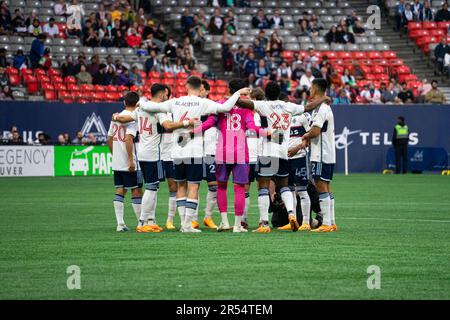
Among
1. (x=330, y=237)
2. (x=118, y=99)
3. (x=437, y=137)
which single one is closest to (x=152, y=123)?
(x=330, y=237)

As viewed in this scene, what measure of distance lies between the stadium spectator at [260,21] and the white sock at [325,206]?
89.5 feet

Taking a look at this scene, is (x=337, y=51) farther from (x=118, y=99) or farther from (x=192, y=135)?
(x=192, y=135)

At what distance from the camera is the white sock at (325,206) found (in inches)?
596

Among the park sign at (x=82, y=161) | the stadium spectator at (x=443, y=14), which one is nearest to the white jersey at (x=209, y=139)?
the park sign at (x=82, y=161)

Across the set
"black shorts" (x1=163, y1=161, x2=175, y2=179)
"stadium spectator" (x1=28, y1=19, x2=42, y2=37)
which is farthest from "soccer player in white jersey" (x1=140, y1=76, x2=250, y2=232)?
"stadium spectator" (x1=28, y1=19, x2=42, y2=37)

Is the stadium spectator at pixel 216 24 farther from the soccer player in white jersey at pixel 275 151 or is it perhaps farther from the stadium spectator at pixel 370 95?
the soccer player in white jersey at pixel 275 151

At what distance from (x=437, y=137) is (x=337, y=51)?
5855 mm

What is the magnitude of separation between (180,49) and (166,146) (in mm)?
22871

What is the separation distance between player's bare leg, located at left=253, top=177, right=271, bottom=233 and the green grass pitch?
0.20 m

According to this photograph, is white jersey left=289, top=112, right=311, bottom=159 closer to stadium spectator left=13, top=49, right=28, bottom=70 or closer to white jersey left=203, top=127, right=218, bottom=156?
white jersey left=203, top=127, right=218, bottom=156

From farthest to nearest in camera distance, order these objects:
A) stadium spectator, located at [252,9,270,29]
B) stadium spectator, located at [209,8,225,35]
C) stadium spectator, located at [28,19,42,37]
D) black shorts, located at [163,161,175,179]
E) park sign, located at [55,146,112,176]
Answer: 1. stadium spectator, located at [252,9,270,29]
2. stadium spectator, located at [209,8,225,35]
3. stadium spectator, located at [28,19,42,37]
4. park sign, located at [55,146,112,176]
5. black shorts, located at [163,161,175,179]

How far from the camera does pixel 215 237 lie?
1413 centimetres

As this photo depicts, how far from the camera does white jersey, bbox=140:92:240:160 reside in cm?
1449

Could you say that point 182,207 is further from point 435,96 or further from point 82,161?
point 435,96
